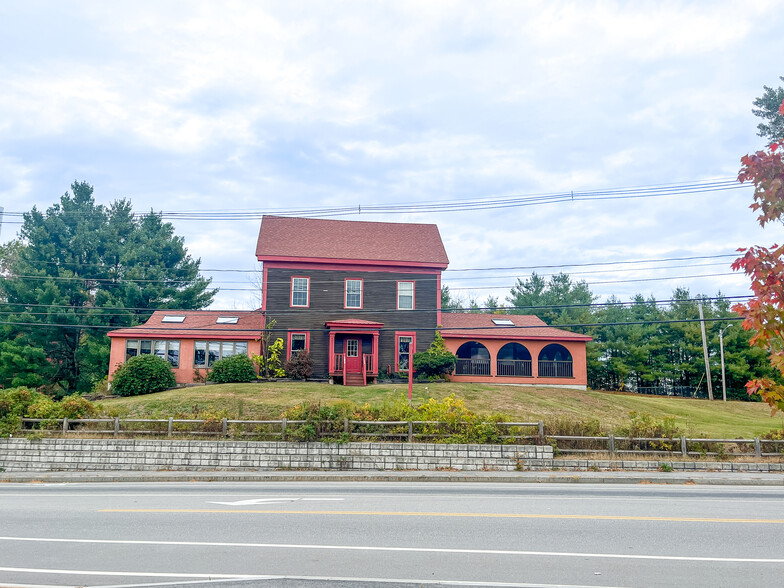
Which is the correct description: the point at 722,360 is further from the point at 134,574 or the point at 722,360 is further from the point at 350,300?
the point at 134,574

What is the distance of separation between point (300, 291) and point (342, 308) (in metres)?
2.48

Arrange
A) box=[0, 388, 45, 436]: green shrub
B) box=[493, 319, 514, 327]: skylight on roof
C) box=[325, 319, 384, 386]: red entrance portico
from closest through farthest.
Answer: box=[0, 388, 45, 436]: green shrub → box=[325, 319, 384, 386]: red entrance portico → box=[493, 319, 514, 327]: skylight on roof

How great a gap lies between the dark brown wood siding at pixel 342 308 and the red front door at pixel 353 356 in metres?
1.16

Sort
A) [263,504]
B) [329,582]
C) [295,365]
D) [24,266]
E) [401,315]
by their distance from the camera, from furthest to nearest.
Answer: [24,266] < [401,315] < [295,365] < [263,504] < [329,582]

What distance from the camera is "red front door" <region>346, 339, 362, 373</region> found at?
33906mm

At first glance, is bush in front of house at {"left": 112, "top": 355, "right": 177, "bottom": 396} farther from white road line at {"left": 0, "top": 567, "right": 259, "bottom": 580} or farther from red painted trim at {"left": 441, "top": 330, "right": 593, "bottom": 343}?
white road line at {"left": 0, "top": 567, "right": 259, "bottom": 580}

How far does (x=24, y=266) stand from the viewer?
4284cm

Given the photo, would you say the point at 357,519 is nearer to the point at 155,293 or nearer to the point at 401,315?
the point at 401,315

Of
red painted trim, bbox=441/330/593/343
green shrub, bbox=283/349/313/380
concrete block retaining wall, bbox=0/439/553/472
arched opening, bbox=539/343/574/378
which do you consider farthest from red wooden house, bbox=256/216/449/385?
concrete block retaining wall, bbox=0/439/553/472

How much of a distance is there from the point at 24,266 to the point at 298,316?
836 inches

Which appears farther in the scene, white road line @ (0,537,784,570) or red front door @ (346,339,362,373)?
red front door @ (346,339,362,373)

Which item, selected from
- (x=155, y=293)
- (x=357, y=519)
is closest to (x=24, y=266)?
(x=155, y=293)

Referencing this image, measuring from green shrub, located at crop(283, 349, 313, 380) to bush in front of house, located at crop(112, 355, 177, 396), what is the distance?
594cm

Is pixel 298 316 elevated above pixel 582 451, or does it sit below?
above
